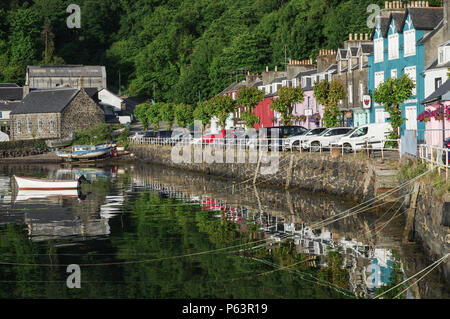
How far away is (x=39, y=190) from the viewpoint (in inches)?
1876

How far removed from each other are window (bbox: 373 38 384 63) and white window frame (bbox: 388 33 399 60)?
4.24ft

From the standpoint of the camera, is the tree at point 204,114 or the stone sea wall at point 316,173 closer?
the stone sea wall at point 316,173

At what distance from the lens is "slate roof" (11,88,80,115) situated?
3956 inches

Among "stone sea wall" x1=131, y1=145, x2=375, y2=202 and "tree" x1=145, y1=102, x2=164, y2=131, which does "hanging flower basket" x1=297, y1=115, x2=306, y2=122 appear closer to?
"stone sea wall" x1=131, y1=145, x2=375, y2=202

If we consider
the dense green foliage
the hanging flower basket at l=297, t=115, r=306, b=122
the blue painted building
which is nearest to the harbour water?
the blue painted building

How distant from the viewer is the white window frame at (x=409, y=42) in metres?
49.8

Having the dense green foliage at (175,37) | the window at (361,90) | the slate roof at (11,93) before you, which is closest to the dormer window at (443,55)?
the window at (361,90)

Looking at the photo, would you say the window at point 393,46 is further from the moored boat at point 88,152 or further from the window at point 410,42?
the moored boat at point 88,152

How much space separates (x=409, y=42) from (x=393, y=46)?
2.39 metres

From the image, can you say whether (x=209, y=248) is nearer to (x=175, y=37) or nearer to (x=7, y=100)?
(x=7, y=100)

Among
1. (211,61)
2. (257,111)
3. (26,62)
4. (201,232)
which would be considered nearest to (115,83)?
(26,62)

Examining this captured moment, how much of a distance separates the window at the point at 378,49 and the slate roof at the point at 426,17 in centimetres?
506

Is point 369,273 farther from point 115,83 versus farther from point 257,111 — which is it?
point 115,83

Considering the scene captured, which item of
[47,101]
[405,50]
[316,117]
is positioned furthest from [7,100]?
[405,50]
